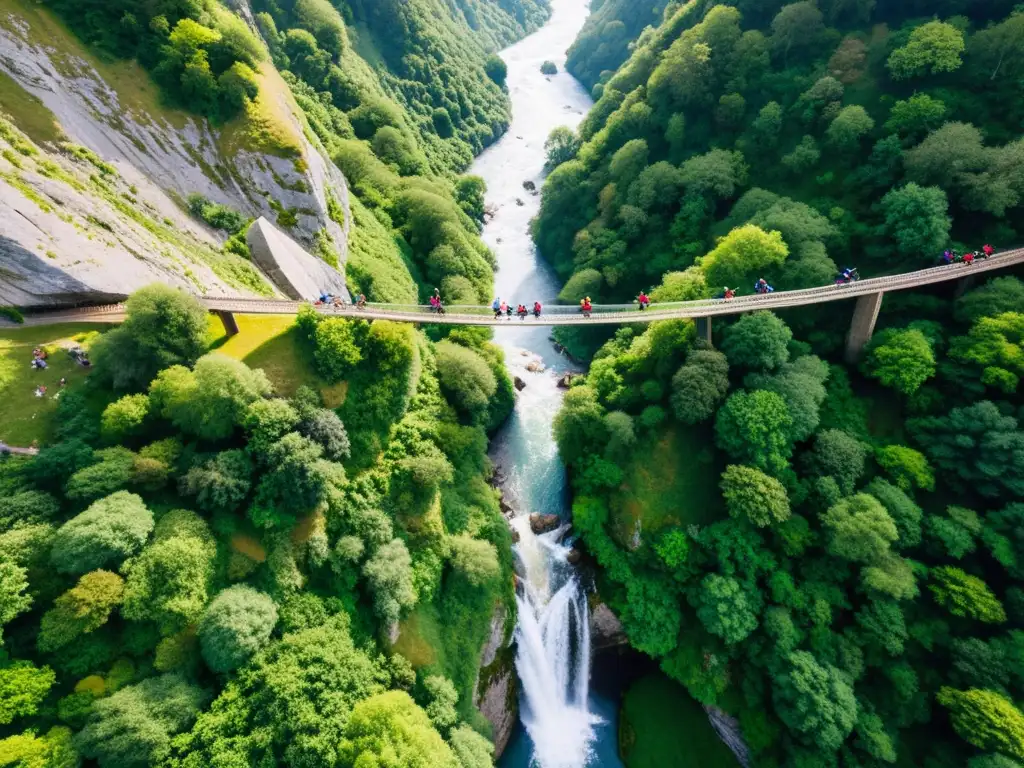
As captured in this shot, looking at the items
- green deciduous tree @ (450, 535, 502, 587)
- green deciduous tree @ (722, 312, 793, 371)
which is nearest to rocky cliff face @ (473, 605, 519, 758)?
green deciduous tree @ (450, 535, 502, 587)

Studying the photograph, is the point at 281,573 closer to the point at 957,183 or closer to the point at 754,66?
the point at 957,183

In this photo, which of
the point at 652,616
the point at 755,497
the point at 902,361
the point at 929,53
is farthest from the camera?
the point at 929,53

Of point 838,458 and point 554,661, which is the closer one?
point 838,458

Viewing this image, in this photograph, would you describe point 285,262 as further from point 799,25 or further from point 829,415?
point 799,25

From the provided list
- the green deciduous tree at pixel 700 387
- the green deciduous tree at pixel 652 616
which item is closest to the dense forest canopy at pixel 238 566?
the green deciduous tree at pixel 652 616

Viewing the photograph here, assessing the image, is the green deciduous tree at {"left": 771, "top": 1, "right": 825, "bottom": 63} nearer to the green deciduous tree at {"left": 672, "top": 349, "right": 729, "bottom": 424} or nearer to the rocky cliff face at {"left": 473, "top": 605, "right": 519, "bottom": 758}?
the green deciduous tree at {"left": 672, "top": 349, "right": 729, "bottom": 424}

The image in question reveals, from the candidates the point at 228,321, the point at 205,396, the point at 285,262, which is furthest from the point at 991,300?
the point at 228,321
